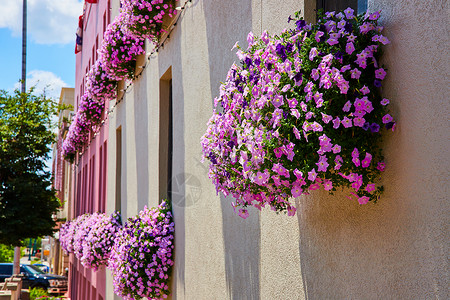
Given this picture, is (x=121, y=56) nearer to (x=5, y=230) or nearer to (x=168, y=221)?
(x=168, y=221)

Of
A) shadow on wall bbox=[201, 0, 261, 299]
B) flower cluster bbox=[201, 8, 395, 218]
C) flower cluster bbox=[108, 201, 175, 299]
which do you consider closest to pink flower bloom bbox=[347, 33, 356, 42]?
flower cluster bbox=[201, 8, 395, 218]

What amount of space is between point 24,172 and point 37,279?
7.63m

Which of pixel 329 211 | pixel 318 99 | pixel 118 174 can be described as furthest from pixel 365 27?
pixel 118 174

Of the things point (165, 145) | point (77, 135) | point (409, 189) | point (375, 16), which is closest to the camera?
point (409, 189)

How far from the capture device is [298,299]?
360 centimetres

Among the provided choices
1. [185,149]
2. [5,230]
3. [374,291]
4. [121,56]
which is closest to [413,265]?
[374,291]

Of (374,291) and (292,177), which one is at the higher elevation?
(292,177)

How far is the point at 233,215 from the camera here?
4918 mm

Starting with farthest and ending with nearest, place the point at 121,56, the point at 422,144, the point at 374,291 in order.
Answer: the point at 121,56, the point at 374,291, the point at 422,144

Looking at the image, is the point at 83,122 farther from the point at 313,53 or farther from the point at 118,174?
the point at 313,53

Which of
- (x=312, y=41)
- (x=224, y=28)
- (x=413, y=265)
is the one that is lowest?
(x=413, y=265)

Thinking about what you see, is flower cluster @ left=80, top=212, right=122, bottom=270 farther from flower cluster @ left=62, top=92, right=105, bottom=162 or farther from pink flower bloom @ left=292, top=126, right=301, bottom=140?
pink flower bloom @ left=292, top=126, right=301, bottom=140

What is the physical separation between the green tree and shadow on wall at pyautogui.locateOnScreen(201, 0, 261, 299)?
66.0 ft

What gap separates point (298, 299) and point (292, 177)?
1.17 m
